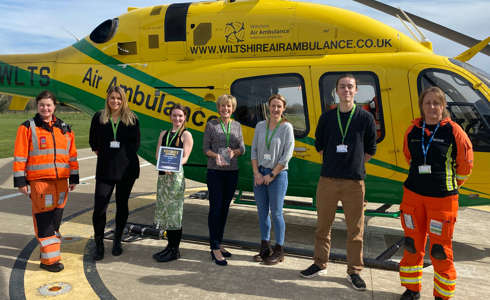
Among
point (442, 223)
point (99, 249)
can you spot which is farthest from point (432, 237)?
point (99, 249)

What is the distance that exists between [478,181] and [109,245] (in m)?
5.06

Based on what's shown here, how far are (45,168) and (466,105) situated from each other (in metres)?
Result: 5.24

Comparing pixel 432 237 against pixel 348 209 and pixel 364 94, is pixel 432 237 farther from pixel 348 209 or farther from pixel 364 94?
pixel 364 94

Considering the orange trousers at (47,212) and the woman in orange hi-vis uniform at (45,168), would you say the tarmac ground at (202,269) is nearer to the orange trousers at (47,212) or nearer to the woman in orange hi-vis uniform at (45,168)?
the orange trousers at (47,212)

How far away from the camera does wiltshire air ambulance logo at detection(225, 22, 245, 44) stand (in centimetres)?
557

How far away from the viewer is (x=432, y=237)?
3.33 metres

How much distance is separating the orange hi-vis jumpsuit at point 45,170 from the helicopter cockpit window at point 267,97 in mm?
2427

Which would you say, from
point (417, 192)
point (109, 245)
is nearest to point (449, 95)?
point (417, 192)

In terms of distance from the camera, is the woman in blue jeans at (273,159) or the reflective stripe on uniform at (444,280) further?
the woman in blue jeans at (273,159)

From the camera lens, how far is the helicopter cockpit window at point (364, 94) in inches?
189

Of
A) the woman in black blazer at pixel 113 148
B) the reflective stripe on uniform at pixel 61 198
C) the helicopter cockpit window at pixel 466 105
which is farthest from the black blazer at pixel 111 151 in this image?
the helicopter cockpit window at pixel 466 105

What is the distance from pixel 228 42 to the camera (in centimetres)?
564

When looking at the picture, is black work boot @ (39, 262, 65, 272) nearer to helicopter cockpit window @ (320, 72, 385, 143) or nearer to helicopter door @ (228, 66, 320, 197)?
helicopter door @ (228, 66, 320, 197)

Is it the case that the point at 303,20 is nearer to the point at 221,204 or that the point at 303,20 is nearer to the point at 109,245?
the point at 221,204
